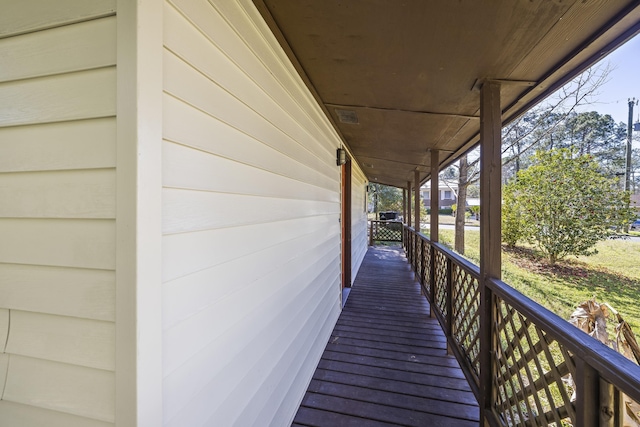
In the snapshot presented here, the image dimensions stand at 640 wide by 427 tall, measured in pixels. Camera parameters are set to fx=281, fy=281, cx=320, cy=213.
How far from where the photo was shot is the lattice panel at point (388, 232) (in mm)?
11414

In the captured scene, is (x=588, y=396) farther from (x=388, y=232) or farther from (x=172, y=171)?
(x=388, y=232)

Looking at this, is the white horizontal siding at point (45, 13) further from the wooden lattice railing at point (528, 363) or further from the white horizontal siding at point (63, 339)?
the wooden lattice railing at point (528, 363)

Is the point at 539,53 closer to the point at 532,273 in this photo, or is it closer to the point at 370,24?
the point at 370,24

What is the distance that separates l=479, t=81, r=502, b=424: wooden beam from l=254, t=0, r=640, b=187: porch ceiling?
0.66 ft

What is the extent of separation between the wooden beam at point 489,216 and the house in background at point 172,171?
0.22m

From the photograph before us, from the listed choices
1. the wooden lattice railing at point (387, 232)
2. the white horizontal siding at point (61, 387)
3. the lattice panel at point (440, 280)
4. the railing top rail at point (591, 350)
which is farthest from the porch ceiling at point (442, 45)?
the wooden lattice railing at point (387, 232)

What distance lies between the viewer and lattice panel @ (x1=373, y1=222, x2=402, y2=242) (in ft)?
37.4

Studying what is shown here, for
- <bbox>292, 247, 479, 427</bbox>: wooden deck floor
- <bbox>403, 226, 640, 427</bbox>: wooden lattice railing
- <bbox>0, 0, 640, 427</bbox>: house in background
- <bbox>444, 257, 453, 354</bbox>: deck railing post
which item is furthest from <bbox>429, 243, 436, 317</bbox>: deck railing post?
Answer: <bbox>0, 0, 640, 427</bbox>: house in background

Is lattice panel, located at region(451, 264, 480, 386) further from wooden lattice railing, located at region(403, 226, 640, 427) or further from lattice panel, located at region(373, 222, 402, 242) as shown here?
lattice panel, located at region(373, 222, 402, 242)

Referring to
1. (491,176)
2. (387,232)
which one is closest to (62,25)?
(491,176)

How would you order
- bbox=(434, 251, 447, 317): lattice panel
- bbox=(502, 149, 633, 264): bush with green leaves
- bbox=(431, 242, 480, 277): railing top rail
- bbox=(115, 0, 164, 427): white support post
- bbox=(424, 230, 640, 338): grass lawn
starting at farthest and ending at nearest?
bbox=(502, 149, 633, 264): bush with green leaves < bbox=(424, 230, 640, 338): grass lawn < bbox=(434, 251, 447, 317): lattice panel < bbox=(431, 242, 480, 277): railing top rail < bbox=(115, 0, 164, 427): white support post

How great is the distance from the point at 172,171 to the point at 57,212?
0.31 meters

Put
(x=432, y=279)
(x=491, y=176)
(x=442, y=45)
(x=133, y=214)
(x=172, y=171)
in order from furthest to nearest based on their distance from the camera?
(x=432, y=279) → (x=491, y=176) → (x=442, y=45) → (x=172, y=171) → (x=133, y=214)

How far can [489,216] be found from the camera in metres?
1.87
